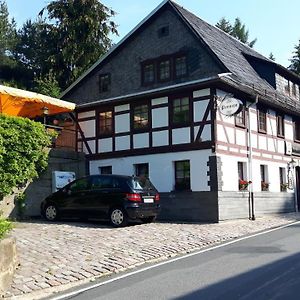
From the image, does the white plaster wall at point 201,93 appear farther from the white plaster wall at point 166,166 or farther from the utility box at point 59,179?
the utility box at point 59,179

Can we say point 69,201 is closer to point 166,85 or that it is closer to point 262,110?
point 166,85

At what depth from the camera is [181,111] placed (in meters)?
21.0

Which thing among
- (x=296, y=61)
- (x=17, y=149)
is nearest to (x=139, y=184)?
(x=17, y=149)

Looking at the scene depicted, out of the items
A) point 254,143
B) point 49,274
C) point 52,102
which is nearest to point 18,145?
point 52,102

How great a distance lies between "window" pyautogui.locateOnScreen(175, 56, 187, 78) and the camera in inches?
862

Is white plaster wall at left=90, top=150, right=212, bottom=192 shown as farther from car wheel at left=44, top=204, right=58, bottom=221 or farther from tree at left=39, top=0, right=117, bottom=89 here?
tree at left=39, top=0, right=117, bottom=89

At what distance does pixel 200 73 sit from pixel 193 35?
6.50 feet

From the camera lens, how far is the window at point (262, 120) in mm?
23484

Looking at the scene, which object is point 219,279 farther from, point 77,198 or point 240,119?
point 240,119

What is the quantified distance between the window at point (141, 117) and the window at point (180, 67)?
2058 mm

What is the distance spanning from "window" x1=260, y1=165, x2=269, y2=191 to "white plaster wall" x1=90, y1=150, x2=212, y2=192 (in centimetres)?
470

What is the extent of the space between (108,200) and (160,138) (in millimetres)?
6023

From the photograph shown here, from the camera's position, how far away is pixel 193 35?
21.8m

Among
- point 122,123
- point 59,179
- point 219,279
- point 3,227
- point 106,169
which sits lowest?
point 219,279
